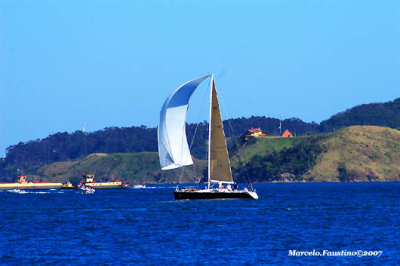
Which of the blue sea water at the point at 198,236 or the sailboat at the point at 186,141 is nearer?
the blue sea water at the point at 198,236

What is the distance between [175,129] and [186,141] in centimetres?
179

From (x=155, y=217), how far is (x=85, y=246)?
22322 millimetres

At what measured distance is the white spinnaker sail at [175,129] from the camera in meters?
79.2

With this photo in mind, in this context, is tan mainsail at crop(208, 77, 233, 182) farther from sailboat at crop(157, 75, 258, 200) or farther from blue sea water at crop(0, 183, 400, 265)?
blue sea water at crop(0, 183, 400, 265)

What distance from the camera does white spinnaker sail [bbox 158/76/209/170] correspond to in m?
79.2

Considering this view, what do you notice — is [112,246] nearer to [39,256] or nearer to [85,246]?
[85,246]

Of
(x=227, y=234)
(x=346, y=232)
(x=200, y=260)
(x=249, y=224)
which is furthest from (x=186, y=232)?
(x=200, y=260)

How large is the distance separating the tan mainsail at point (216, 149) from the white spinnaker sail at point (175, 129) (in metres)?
2.58

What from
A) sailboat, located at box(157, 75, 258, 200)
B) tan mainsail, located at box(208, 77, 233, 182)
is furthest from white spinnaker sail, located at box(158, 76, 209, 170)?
tan mainsail, located at box(208, 77, 233, 182)

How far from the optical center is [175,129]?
263ft

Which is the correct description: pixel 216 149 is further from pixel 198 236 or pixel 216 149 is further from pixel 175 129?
pixel 198 236

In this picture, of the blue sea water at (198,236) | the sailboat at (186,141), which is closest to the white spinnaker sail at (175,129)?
the sailboat at (186,141)

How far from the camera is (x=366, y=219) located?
63.9 m

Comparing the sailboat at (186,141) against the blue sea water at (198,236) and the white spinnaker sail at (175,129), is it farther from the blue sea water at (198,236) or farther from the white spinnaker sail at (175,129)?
the blue sea water at (198,236)
